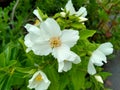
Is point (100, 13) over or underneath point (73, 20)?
underneath

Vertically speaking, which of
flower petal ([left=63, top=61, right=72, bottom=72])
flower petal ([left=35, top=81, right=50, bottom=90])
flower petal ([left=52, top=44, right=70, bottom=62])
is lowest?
flower petal ([left=35, top=81, right=50, bottom=90])

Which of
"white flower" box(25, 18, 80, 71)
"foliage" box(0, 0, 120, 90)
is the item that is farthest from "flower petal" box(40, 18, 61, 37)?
"foliage" box(0, 0, 120, 90)

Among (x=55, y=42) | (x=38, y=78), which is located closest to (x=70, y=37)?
(x=55, y=42)

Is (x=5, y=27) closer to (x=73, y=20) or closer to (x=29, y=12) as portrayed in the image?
(x=29, y=12)

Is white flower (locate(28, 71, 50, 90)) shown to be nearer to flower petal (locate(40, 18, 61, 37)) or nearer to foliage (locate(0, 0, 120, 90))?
foliage (locate(0, 0, 120, 90))

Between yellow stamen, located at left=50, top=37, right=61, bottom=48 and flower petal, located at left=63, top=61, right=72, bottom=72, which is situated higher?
yellow stamen, located at left=50, top=37, right=61, bottom=48

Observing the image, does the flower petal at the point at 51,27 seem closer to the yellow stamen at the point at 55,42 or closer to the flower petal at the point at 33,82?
the yellow stamen at the point at 55,42

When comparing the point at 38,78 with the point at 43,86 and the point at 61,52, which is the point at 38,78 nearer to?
the point at 43,86

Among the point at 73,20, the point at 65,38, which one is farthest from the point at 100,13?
the point at 65,38

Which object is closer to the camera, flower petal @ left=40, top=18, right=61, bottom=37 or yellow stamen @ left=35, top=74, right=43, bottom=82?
flower petal @ left=40, top=18, right=61, bottom=37

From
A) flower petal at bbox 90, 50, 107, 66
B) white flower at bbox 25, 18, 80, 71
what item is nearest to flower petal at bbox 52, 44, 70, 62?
white flower at bbox 25, 18, 80, 71
